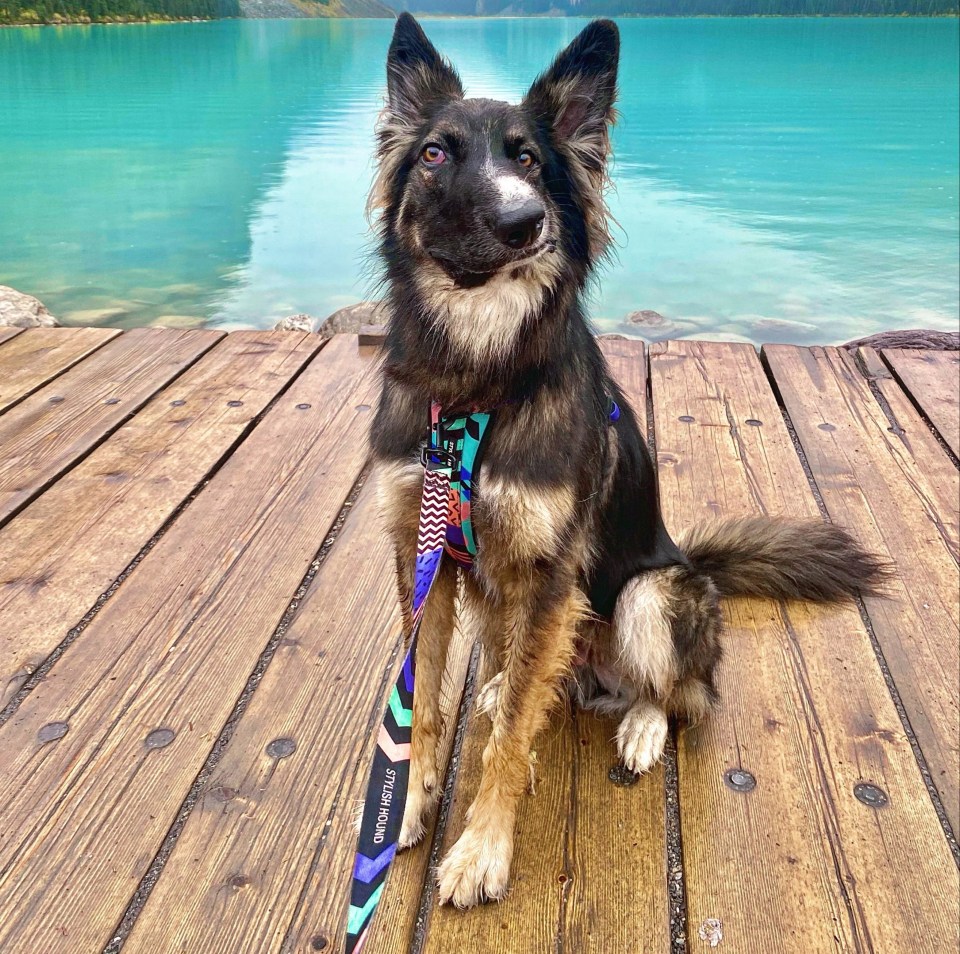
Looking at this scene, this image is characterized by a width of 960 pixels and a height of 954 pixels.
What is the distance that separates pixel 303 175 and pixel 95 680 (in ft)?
54.8

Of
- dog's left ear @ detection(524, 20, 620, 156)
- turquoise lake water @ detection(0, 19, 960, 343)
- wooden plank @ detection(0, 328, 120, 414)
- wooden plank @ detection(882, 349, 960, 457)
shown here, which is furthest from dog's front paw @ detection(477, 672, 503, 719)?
wooden plank @ detection(0, 328, 120, 414)

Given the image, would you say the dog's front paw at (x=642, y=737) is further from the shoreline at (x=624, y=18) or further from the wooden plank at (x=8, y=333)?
the shoreline at (x=624, y=18)

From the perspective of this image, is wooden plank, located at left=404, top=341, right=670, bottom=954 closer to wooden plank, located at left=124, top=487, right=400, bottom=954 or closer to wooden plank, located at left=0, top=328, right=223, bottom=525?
wooden plank, located at left=124, top=487, right=400, bottom=954

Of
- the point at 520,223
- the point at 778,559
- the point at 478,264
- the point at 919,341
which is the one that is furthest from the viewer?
the point at 919,341

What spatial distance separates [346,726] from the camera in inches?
89.0

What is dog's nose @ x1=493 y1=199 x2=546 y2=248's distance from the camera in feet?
5.77

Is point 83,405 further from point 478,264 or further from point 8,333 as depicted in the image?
point 478,264

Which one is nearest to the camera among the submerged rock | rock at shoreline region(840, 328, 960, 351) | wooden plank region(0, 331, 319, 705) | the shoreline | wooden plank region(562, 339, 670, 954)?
wooden plank region(562, 339, 670, 954)

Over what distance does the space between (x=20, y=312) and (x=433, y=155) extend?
6.17m

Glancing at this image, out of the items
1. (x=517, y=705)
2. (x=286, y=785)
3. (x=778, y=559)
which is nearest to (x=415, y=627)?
(x=517, y=705)

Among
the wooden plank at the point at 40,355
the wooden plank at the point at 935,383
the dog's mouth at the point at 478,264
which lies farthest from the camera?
the wooden plank at the point at 40,355

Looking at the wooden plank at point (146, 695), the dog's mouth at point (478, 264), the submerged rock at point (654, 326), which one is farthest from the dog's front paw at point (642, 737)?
the submerged rock at point (654, 326)

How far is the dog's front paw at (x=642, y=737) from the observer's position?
2.17m

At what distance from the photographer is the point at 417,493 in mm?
1989
